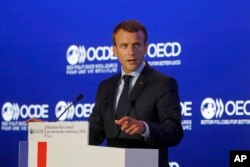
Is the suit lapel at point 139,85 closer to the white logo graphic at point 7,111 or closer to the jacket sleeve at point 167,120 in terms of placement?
the jacket sleeve at point 167,120

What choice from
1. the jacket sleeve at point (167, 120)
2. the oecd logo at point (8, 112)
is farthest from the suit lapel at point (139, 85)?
the oecd logo at point (8, 112)

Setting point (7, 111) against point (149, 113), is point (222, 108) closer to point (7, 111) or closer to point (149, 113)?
point (149, 113)

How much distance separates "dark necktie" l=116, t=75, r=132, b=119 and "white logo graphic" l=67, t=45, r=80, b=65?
6.79ft

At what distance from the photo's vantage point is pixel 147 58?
17.4ft

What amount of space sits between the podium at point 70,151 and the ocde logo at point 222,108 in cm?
218

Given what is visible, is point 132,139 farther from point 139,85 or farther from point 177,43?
point 177,43

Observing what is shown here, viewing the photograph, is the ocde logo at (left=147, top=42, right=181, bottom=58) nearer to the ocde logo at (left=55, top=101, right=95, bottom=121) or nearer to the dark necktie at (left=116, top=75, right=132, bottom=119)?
the ocde logo at (left=55, top=101, right=95, bottom=121)

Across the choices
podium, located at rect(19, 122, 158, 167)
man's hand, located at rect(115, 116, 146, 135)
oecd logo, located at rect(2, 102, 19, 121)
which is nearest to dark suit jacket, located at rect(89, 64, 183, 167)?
man's hand, located at rect(115, 116, 146, 135)

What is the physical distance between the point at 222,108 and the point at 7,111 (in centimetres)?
216

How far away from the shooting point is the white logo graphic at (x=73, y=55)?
18.7 feet

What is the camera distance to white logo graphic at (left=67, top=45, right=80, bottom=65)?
18.7 ft

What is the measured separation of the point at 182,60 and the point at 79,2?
121 centimetres

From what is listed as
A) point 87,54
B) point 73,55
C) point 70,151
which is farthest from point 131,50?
point 73,55

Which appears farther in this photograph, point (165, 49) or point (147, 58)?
point (147, 58)
